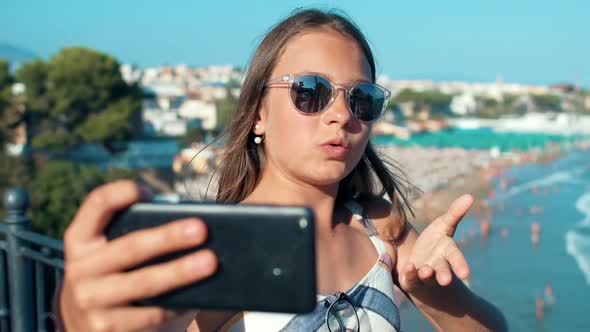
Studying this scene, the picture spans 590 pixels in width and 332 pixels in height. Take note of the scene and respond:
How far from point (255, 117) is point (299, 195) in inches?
7.2

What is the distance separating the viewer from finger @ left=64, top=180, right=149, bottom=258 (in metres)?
0.67

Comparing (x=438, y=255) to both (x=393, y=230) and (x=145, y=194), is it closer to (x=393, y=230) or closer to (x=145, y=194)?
(x=393, y=230)

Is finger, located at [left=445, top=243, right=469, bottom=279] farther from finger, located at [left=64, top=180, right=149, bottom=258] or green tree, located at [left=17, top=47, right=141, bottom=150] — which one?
green tree, located at [left=17, top=47, right=141, bottom=150]

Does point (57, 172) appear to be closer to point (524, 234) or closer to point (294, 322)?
→ point (524, 234)

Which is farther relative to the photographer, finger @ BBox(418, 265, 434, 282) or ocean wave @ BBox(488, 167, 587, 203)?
ocean wave @ BBox(488, 167, 587, 203)

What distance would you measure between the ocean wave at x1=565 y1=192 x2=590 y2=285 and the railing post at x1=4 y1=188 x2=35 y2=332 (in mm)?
16950

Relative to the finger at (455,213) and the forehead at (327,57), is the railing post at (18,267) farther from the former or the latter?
the finger at (455,213)

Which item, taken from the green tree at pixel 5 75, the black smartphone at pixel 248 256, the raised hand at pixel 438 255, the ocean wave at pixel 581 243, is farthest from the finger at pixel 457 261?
the green tree at pixel 5 75

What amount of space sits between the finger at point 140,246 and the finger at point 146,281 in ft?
0.03

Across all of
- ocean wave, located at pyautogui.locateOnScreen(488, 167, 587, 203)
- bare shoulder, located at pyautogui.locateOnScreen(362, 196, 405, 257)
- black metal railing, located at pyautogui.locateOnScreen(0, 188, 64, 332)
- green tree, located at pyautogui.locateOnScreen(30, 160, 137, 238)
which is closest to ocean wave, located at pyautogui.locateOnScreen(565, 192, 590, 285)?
ocean wave, located at pyautogui.locateOnScreen(488, 167, 587, 203)

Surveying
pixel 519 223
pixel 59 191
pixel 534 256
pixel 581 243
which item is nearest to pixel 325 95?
pixel 534 256

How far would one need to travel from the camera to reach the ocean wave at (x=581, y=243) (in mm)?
19344

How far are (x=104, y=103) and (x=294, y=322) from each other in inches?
1177

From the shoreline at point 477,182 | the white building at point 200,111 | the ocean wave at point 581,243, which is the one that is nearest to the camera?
the ocean wave at point 581,243
